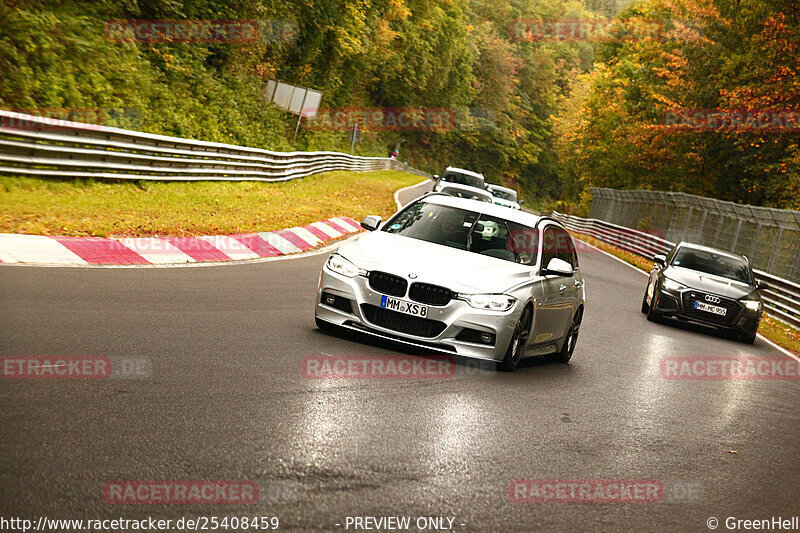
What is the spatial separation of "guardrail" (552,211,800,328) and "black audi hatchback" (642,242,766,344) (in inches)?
157

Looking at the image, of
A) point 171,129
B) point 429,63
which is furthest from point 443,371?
point 429,63

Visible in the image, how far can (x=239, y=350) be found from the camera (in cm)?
811

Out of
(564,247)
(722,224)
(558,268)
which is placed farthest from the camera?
(722,224)

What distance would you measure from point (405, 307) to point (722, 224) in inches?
1043

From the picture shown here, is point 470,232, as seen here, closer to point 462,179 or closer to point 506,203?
point 506,203

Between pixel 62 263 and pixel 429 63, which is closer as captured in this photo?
pixel 62 263

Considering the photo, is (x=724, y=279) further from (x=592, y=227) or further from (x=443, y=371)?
(x=592, y=227)

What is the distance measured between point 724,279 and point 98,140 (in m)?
12.2

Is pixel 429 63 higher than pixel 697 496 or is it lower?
higher

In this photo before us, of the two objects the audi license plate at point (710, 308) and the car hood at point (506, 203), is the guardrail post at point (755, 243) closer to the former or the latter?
the car hood at point (506, 203)

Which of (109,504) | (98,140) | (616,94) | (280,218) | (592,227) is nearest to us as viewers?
(109,504)

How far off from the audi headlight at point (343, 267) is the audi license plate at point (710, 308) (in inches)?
410

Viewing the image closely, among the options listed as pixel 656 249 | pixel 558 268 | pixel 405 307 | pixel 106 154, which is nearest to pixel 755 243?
pixel 656 249

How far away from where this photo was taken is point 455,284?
8.77m
